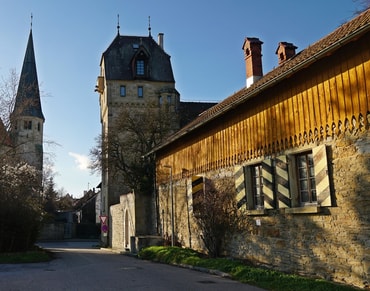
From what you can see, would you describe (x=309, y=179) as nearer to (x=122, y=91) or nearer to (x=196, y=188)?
(x=196, y=188)

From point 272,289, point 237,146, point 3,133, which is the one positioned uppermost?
point 3,133

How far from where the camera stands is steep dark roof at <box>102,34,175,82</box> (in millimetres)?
41125

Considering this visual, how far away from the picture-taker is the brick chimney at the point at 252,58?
65.4 feet

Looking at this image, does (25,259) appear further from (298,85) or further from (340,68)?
(340,68)

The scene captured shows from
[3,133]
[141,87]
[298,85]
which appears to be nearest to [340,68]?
[298,85]

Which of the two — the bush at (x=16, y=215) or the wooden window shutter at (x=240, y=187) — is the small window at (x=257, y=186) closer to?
the wooden window shutter at (x=240, y=187)

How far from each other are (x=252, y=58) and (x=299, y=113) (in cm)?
909

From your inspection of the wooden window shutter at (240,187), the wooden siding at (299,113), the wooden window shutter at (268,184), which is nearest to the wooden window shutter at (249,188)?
the wooden window shutter at (240,187)

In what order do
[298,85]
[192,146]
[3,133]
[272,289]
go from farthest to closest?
[3,133]
[192,146]
[298,85]
[272,289]

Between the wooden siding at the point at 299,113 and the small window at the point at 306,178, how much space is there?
1.56 feet

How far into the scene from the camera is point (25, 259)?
59.7ft

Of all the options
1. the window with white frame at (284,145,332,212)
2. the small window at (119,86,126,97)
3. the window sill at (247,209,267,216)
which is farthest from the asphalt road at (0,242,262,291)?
the small window at (119,86,126,97)

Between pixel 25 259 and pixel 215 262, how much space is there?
353 inches

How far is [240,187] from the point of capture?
47.7 ft
